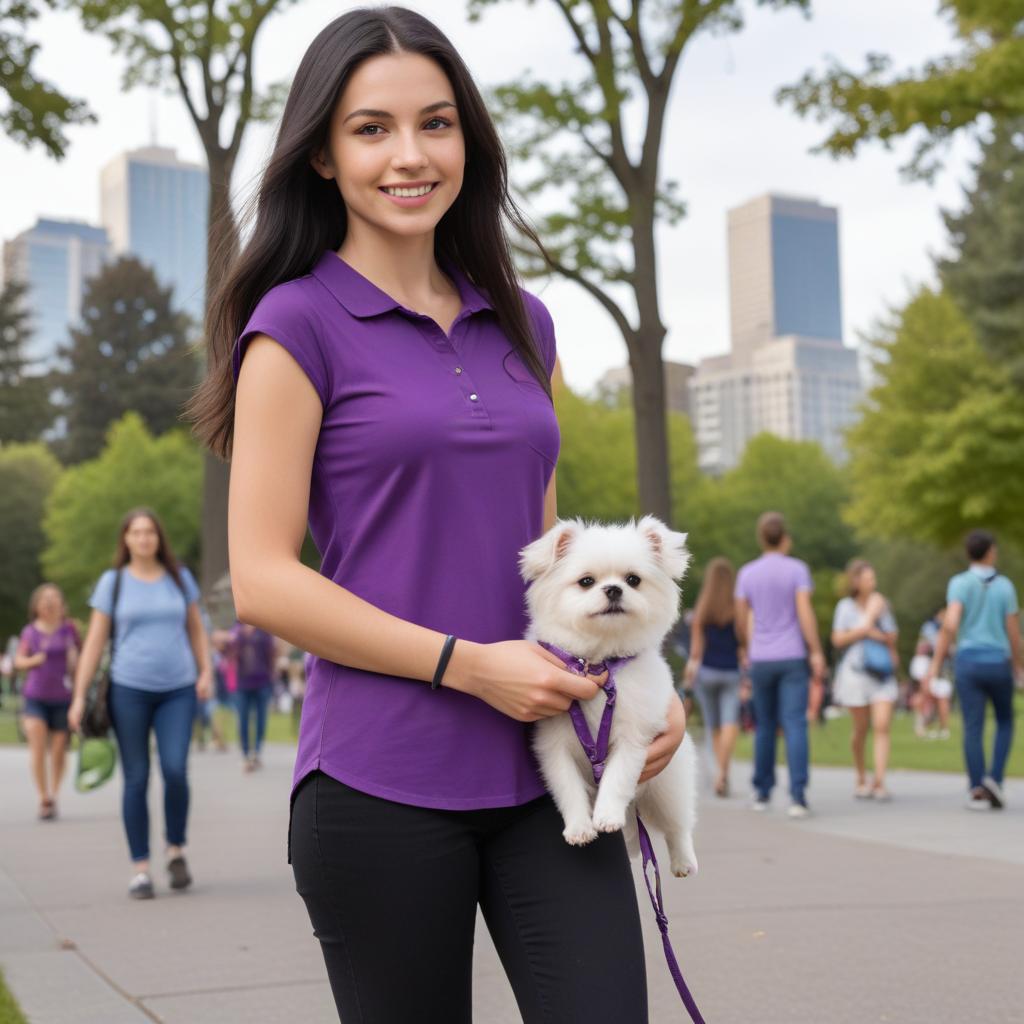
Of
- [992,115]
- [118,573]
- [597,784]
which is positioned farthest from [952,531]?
[597,784]

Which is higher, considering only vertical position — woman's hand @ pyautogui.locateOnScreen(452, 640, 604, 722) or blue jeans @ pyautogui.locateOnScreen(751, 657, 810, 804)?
woman's hand @ pyautogui.locateOnScreen(452, 640, 604, 722)

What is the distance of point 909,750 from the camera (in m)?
21.0

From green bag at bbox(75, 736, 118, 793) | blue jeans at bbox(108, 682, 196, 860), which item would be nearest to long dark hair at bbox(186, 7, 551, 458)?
blue jeans at bbox(108, 682, 196, 860)

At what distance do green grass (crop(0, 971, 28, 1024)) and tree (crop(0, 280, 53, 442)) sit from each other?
182 ft

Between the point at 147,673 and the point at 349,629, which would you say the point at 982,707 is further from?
the point at 349,629

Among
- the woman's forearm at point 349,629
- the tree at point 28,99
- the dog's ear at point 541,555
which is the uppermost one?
the tree at point 28,99

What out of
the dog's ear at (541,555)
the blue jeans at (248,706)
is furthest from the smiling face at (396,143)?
the blue jeans at (248,706)

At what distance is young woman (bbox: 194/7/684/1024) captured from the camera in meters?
A: 2.41

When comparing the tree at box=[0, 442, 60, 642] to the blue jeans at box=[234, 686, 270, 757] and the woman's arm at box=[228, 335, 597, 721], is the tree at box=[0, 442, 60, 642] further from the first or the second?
the woman's arm at box=[228, 335, 597, 721]

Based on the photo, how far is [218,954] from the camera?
23.8 feet

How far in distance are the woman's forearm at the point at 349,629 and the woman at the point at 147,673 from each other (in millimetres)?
7100

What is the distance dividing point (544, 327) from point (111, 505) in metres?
65.0

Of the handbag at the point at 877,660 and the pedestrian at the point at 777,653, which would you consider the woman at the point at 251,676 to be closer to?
the pedestrian at the point at 777,653

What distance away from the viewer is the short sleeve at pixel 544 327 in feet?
9.58
